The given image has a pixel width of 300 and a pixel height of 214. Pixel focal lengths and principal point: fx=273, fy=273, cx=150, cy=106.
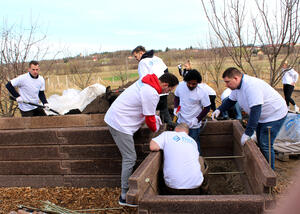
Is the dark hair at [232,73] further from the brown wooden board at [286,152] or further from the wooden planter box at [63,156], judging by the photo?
the brown wooden board at [286,152]

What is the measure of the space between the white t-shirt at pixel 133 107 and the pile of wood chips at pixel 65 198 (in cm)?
116

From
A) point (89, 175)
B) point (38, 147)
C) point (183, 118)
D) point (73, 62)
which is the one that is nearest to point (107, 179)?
point (89, 175)

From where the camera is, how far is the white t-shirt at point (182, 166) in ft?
10.1

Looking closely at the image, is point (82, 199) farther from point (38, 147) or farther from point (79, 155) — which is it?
point (38, 147)

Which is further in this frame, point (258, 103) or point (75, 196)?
point (75, 196)

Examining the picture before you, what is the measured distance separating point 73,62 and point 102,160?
34.8 feet

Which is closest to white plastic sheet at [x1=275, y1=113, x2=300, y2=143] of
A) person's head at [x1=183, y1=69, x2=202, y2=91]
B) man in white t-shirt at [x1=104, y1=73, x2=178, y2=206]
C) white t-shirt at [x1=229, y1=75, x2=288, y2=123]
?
white t-shirt at [x1=229, y1=75, x2=288, y2=123]

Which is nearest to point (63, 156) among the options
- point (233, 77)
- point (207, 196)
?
point (207, 196)

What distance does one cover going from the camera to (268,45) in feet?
16.8

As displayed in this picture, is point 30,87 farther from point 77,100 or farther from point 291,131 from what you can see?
point 291,131

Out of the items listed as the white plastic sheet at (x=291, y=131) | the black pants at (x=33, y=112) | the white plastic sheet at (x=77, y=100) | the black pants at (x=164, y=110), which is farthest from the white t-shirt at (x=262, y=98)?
the white plastic sheet at (x=77, y=100)

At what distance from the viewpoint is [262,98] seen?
3.55 meters

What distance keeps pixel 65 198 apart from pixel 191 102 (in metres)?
2.58

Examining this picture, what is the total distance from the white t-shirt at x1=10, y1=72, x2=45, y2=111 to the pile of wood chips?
1.75 metres
